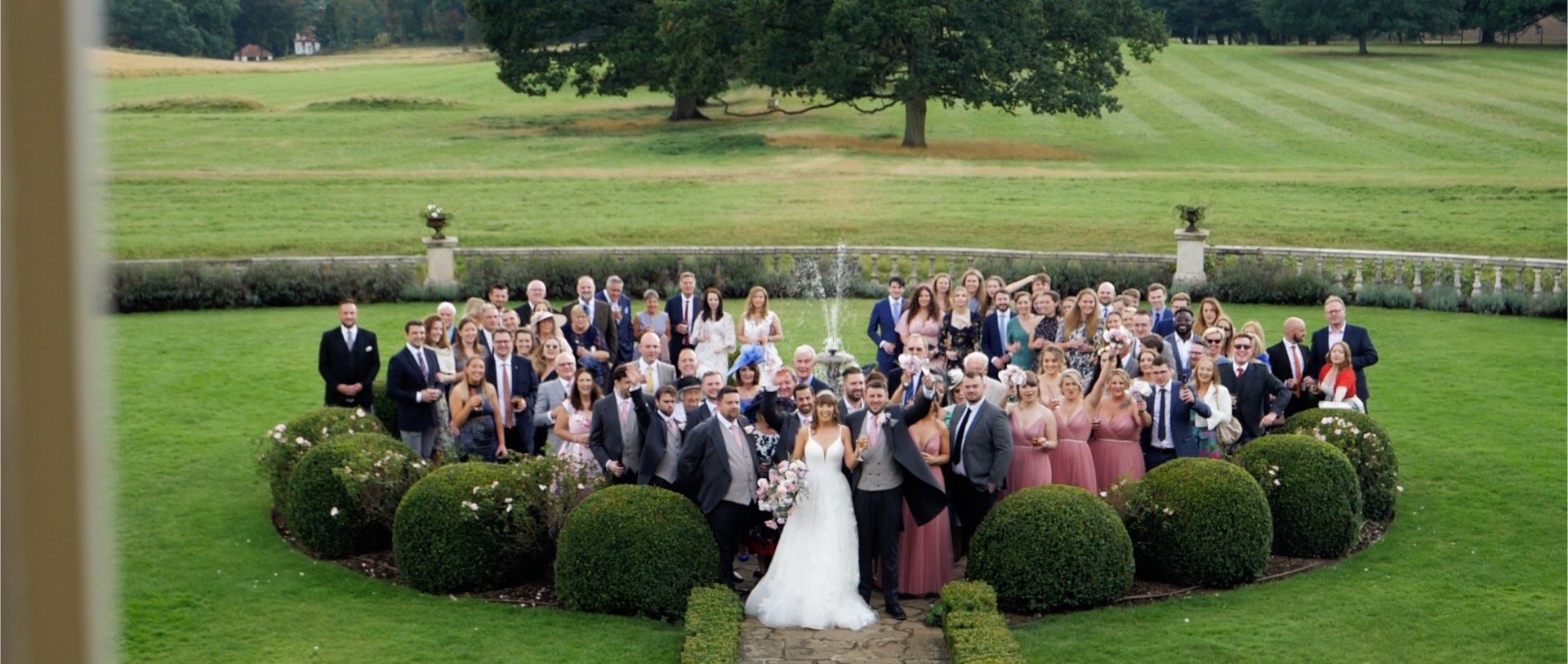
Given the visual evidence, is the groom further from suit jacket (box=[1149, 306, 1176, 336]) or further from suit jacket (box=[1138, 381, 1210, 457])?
suit jacket (box=[1149, 306, 1176, 336])

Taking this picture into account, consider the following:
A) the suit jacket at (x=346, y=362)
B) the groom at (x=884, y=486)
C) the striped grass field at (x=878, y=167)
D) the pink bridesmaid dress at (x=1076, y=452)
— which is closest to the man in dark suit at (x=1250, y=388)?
the pink bridesmaid dress at (x=1076, y=452)

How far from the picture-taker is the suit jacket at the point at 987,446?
465 inches

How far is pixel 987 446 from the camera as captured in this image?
11.9m

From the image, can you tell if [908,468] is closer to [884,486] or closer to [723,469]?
[884,486]

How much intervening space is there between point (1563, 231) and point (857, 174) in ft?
61.4

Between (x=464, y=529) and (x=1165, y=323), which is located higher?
(x=1165, y=323)

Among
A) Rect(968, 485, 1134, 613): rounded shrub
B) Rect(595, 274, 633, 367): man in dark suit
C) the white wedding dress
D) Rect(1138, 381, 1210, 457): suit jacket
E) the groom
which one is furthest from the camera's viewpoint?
Rect(595, 274, 633, 367): man in dark suit

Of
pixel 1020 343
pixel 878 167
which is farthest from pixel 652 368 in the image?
pixel 878 167

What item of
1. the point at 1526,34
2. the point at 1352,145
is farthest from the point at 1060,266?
the point at 1526,34

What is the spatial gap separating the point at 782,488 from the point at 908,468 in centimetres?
94

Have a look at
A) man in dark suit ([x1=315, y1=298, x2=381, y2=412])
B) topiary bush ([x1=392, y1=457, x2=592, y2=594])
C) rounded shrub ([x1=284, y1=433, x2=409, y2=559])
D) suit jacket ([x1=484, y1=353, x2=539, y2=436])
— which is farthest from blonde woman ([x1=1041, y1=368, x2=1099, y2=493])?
man in dark suit ([x1=315, y1=298, x2=381, y2=412])

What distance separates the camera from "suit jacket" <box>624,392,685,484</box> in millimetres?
11953

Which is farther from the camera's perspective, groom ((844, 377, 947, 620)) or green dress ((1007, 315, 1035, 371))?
green dress ((1007, 315, 1035, 371))

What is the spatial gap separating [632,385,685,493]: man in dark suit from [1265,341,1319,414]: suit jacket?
6400 millimetres
